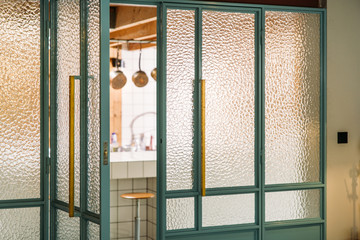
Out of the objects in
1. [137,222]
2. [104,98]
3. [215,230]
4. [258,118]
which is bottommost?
[137,222]

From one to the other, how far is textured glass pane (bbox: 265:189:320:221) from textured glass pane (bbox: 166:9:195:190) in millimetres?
769

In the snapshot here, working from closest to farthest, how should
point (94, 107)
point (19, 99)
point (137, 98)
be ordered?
1. point (94, 107)
2. point (19, 99)
3. point (137, 98)

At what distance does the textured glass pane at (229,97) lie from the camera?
13.4 ft

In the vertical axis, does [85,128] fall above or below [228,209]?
above

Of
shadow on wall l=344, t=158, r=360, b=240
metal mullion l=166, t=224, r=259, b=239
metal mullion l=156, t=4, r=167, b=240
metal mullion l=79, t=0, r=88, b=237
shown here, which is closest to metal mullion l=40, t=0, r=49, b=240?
metal mullion l=79, t=0, r=88, b=237

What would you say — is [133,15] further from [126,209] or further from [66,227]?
[66,227]

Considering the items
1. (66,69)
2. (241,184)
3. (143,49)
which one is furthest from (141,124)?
(66,69)

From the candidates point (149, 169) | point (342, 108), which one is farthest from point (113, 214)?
point (342, 108)

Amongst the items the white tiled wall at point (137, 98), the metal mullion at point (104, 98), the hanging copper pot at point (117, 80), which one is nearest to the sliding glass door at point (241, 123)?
the metal mullion at point (104, 98)

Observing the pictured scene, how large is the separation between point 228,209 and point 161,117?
95 cm

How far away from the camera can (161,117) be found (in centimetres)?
394

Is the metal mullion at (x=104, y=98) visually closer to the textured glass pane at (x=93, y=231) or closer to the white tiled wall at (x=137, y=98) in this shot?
the textured glass pane at (x=93, y=231)

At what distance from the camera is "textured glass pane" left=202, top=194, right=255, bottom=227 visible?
4125mm

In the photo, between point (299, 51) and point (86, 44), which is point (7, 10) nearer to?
point (86, 44)
